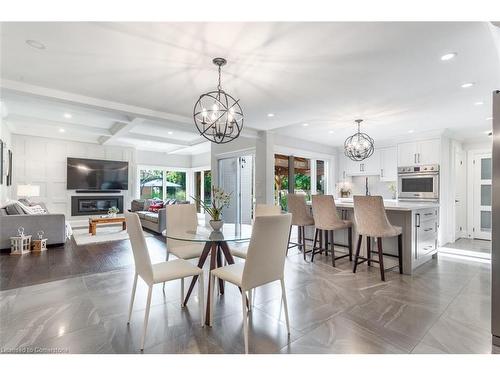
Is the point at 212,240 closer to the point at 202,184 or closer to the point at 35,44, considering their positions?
the point at 35,44

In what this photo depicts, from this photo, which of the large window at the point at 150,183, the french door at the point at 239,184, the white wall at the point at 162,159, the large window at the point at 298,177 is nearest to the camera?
the french door at the point at 239,184

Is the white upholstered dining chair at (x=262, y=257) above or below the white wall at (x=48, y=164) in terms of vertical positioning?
below

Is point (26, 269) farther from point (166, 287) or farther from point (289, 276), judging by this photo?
point (289, 276)

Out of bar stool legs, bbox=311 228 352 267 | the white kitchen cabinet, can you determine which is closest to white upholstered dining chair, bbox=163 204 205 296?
bar stool legs, bbox=311 228 352 267

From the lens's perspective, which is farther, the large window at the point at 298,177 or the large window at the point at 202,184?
the large window at the point at 202,184

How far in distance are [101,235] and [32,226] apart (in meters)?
1.56

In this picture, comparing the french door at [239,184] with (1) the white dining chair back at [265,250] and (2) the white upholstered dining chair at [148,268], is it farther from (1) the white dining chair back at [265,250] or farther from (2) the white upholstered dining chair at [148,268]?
(1) the white dining chair back at [265,250]

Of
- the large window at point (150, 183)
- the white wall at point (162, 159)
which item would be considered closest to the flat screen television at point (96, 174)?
the white wall at point (162, 159)

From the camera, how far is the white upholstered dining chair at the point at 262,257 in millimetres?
1870

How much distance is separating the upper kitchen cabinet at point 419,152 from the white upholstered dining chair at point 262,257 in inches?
208

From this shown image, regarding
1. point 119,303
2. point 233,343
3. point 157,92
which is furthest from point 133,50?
point 233,343

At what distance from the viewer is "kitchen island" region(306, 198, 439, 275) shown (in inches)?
138

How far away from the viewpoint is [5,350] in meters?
1.81

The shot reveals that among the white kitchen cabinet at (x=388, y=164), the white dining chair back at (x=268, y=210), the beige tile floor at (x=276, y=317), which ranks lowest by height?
the beige tile floor at (x=276, y=317)
